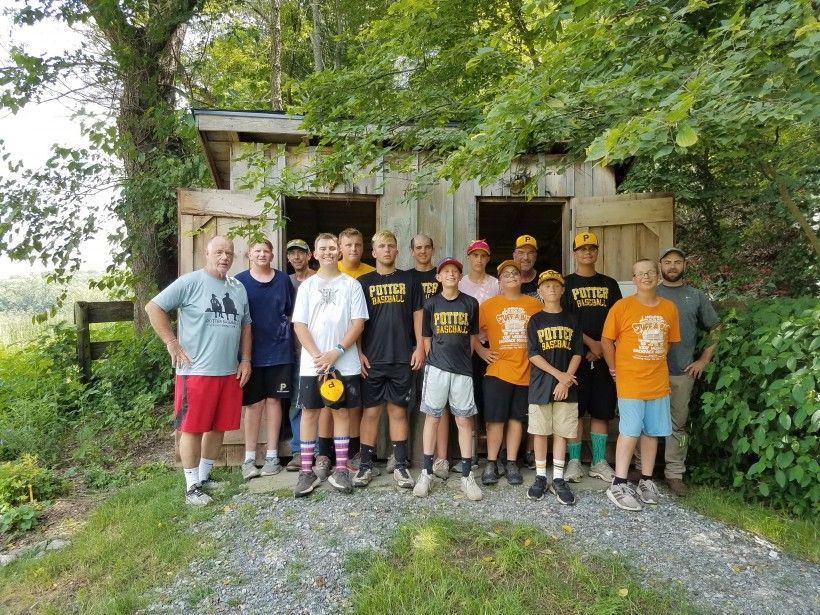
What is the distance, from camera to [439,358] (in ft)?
11.6

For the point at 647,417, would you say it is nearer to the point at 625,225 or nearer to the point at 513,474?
the point at 513,474

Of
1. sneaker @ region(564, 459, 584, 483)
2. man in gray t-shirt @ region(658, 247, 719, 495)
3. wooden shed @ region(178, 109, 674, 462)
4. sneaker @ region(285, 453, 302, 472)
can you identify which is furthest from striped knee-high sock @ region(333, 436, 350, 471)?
man in gray t-shirt @ region(658, 247, 719, 495)

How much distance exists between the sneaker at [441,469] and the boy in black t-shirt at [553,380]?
0.68 m

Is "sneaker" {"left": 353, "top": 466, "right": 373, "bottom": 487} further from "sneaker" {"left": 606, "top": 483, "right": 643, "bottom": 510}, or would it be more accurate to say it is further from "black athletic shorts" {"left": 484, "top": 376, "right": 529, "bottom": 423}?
"sneaker" {"left": 606, "top": 483, "right": 643, "bottom": 510}

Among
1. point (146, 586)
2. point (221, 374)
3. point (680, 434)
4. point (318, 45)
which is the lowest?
point (146, 586)

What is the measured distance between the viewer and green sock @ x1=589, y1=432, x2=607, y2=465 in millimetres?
3977

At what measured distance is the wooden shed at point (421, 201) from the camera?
174 inches

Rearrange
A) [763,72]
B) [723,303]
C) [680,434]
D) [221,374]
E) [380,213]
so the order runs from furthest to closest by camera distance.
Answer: [380,213] < [723,303] < [680,434] < [221,374] < [763,72]

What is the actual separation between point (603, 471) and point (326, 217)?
5.67 metres

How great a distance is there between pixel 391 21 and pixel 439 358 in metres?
3.85

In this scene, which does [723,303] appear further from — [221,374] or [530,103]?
[221,374]

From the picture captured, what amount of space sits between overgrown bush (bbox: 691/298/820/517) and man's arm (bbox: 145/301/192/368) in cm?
376

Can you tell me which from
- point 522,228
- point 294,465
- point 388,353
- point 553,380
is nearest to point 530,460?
point 553,380

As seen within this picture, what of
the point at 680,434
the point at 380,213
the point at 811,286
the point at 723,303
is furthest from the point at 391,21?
the point at 811,286
